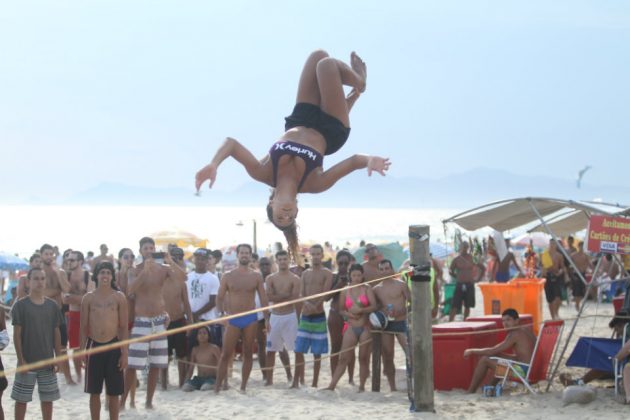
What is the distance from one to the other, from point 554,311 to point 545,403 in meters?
6.53

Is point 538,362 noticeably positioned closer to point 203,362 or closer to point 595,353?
point 595,353

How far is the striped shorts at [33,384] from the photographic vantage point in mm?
6641

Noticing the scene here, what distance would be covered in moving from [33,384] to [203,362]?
8.48 feet

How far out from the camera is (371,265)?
31.0 feet

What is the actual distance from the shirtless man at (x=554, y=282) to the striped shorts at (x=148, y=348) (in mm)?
7933

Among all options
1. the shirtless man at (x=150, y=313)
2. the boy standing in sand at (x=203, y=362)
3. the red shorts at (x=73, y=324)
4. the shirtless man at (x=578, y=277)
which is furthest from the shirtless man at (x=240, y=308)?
the shirtless man at (x=578, y=277)

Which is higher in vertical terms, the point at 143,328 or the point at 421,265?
the point at 421,265

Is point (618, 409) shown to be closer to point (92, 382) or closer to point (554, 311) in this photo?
point (92, 382)

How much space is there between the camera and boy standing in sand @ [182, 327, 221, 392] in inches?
352

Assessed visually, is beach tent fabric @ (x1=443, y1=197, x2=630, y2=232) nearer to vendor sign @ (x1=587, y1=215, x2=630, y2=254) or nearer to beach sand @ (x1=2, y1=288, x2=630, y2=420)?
vendor sign @ (x1=587, y1=215, x2=630, y2=254)

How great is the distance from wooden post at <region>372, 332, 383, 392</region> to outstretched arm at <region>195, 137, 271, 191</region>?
3.78 meters

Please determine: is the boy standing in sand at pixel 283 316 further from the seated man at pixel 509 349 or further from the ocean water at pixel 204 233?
the ocean water at pixel 204 233

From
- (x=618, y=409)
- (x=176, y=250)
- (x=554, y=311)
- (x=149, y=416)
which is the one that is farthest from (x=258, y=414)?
(x=554, y=311)

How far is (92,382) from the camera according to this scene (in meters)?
6.80
